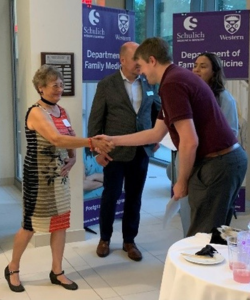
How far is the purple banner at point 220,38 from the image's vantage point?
4.72m

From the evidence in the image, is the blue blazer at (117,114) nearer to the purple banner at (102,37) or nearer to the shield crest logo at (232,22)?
the purple banner at (102,37)

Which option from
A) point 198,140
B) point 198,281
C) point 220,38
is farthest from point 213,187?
point 220,38

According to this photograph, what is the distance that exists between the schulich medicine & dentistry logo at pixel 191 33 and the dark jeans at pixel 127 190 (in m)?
1.73

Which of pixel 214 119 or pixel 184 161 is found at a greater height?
pixel 214 119

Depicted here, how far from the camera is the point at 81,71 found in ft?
12.6

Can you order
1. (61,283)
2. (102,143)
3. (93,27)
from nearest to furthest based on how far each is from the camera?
(102,143)
(61,283)
(93,27)

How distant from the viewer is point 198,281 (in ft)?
5.24

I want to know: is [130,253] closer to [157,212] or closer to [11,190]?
[157,212]

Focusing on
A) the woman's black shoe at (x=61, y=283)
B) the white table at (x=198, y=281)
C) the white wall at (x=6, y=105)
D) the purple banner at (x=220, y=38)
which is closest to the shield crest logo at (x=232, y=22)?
the purple banner at (x=220, y=38)

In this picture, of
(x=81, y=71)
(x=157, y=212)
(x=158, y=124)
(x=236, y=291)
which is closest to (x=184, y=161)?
(x=158, y=124)

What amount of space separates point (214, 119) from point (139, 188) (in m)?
1.50

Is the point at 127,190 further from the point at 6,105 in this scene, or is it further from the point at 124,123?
the point at 6,105

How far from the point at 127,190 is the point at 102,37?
138cm

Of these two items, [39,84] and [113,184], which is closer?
[39,84]
